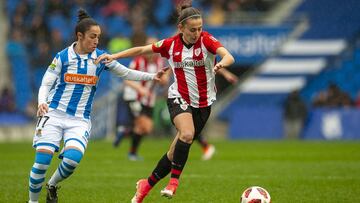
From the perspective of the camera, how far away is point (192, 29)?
9.38 m

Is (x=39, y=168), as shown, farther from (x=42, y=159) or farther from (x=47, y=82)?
(x=47, y=82)

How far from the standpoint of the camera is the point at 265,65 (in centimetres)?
2897

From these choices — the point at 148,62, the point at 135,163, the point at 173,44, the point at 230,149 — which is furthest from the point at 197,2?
the point at 173,44

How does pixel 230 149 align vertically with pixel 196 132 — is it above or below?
below

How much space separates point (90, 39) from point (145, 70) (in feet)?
A: 26.4

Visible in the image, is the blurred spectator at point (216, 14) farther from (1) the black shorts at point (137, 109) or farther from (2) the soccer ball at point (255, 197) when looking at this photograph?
(2) the soccer ball at point (255, 197)

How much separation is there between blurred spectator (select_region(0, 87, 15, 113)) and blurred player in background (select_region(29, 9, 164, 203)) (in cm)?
1787

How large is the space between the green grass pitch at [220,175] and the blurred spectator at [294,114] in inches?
216

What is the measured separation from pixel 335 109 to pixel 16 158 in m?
11.8

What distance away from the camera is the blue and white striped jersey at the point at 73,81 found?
914cm

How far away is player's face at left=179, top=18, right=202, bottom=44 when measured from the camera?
935cm

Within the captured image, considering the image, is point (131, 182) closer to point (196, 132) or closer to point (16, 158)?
point (196, 132)

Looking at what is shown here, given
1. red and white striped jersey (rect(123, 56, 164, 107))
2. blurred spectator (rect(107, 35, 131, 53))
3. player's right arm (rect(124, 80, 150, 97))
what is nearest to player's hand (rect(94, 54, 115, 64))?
player's right arm (rect(124, 80, 150, 97))

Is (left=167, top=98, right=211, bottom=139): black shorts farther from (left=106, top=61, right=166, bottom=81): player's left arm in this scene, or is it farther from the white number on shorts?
the white number on shorts
